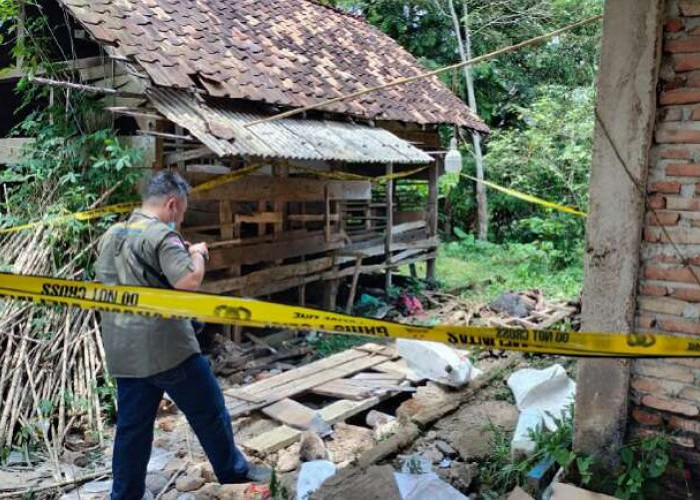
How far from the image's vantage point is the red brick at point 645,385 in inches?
127

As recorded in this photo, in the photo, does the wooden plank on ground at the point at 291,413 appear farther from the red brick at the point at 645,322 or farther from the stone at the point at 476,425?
the red brick at the point at 645,322

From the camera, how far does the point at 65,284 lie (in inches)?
99.6

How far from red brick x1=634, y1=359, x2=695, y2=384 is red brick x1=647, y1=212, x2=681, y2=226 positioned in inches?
29.8

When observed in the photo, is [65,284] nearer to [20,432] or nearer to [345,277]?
[20,432]

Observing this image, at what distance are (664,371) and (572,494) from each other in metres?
0.83

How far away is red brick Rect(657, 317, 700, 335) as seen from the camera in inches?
122

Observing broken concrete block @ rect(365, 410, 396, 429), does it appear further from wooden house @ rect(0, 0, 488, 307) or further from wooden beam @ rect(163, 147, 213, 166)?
wooden beam @ rect(163, 147, 213, 166)

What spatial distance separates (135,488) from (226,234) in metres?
4.17

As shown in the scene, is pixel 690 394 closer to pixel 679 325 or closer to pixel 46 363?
pixel 679 325

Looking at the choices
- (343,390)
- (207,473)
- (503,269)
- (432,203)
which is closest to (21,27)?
(343,390)

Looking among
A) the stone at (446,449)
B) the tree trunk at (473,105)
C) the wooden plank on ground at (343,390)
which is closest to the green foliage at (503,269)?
the tree trunk at (473,105)

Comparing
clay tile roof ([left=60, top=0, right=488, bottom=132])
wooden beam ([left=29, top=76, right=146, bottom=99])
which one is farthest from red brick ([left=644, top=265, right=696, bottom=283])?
wooden beam ([left=29, top=76, right=146, bottom=99])

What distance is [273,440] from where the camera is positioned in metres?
4.49

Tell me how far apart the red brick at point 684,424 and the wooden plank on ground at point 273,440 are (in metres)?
2.63
